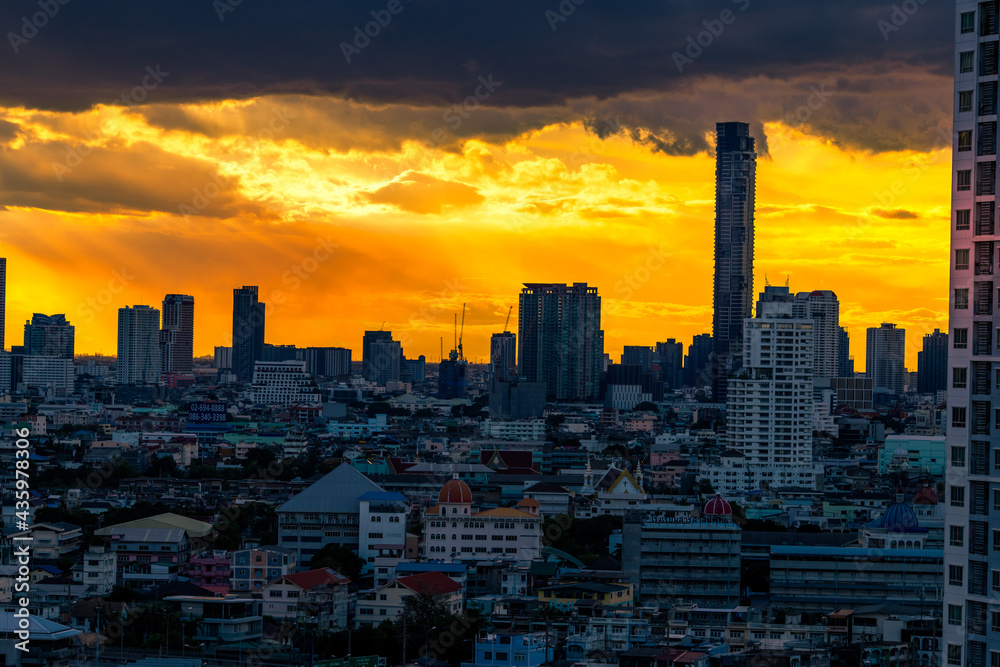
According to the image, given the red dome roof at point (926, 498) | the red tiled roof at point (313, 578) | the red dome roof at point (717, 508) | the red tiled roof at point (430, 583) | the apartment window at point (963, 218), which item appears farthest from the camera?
the red dome roof at point (926, 498)

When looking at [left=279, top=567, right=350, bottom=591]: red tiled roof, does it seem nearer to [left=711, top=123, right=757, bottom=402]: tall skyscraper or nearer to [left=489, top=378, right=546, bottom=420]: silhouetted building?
[left=489, top=378, right=546, bottom=420]: silhouetted building

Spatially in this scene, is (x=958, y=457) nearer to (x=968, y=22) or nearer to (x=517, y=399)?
(x=968, y=22)

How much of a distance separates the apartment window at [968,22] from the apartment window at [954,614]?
666cm

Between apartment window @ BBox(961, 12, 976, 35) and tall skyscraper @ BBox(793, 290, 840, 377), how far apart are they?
136613 millimetres

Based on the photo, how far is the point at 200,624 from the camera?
35562 mm

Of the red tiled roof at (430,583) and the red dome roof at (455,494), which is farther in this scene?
the red dome roof at (455,494)

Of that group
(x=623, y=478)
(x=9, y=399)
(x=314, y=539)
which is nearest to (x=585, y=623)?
(x=314, y=539)

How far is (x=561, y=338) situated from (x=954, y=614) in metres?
160

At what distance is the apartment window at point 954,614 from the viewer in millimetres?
17766

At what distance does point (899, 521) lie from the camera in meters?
45.4

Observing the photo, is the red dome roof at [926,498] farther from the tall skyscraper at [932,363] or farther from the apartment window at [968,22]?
the tall skyscraper at [932,363]

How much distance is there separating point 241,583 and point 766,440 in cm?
4331

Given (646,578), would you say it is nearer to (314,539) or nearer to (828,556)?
(828,556)

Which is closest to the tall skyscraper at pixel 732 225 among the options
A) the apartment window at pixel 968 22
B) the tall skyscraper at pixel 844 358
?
the tall skyscraper at pixel 844 358
